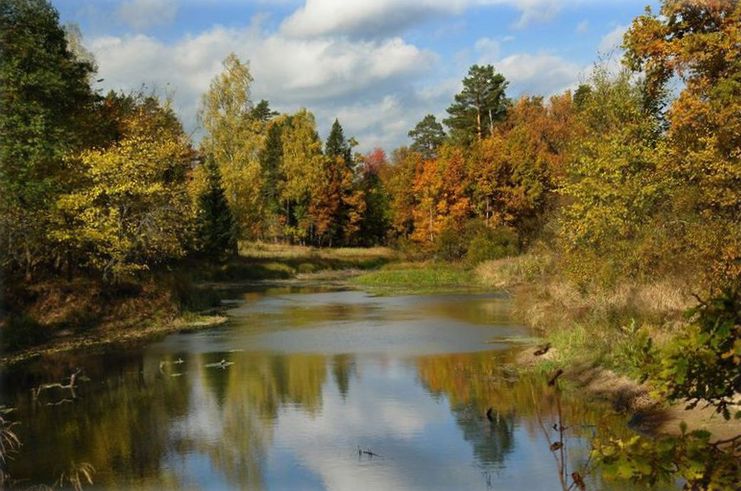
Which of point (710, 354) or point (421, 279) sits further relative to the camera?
point (421, 279)

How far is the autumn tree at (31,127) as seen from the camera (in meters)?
26.0

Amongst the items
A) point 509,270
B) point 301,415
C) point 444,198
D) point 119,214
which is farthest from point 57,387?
point 444,198

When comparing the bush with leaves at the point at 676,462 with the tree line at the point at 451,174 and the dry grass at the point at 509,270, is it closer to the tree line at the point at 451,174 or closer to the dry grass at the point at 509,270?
the tree line at the point at 451,174

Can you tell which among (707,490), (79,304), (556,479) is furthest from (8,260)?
(707,490)

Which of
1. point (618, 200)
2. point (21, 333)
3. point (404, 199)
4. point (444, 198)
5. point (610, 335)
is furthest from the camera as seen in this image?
point (404, 199)

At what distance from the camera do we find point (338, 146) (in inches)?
3371

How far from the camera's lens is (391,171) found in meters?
97.4

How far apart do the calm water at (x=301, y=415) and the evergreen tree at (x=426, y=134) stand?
7733 centimetres

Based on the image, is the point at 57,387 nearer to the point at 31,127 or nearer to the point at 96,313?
the point at 31,127

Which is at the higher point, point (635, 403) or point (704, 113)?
point (704, 113)

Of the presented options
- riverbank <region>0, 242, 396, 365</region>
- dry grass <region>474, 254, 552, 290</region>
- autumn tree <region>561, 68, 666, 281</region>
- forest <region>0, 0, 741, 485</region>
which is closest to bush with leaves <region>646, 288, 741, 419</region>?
forest <region>0, 0, 741, 485</region>

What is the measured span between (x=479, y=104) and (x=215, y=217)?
4060 centimetres

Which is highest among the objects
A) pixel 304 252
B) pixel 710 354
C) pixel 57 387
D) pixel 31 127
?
pixel 31 127

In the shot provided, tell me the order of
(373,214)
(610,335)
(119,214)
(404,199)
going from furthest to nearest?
(373,214) → (404,199) → (119,214) → (610,335)
